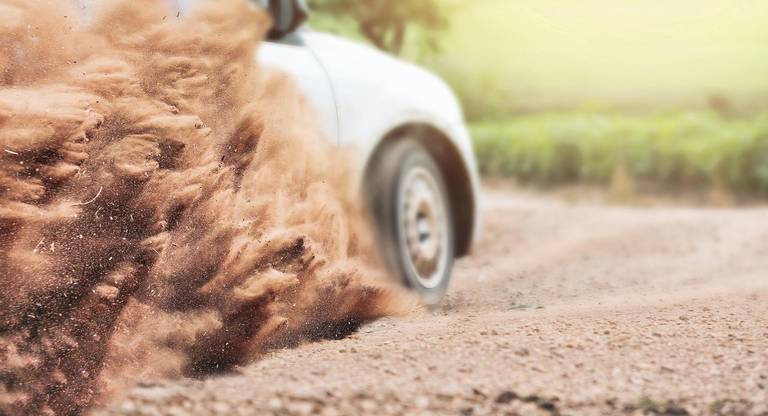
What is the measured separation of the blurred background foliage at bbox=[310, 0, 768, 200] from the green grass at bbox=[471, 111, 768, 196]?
0.02 metres

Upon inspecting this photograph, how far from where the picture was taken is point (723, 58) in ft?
48.8

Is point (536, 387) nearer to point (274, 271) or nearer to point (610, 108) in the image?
point (274, 271)

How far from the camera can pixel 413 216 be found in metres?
4.84

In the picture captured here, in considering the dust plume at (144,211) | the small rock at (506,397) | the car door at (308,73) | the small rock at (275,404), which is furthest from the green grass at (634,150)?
the small rock at (275,404)

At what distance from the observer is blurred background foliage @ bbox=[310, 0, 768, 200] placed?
12.9 meters

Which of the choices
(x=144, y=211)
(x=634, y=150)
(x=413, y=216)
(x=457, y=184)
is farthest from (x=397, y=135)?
(x=634, y=150)

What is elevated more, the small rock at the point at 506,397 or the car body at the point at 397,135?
the car body at the point at 397,135

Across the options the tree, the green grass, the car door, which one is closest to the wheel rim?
the car door

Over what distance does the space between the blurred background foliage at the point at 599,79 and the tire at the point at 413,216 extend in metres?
6.40

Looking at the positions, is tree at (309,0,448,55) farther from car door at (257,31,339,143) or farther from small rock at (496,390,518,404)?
small rock at (496,390,518,404)

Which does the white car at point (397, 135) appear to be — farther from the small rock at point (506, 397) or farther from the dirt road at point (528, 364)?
the small rock at point (506, 397)

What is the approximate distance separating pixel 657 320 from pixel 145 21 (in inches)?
81.3

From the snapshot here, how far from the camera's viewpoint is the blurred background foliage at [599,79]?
12.9 meters

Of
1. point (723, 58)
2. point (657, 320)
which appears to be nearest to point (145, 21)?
point (657, 320)
